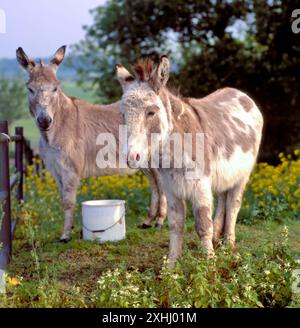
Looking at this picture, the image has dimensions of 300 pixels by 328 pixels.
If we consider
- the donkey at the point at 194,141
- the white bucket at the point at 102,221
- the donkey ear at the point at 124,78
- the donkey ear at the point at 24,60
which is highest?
the donkey ear at the point at 24,60

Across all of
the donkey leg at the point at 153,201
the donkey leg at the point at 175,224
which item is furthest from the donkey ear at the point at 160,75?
the donkey leg at the point at 153,201

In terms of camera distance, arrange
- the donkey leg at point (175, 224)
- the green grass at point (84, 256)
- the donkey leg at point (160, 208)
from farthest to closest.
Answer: the donkey leg at point (160, 208) → the donkey leg at point (175, 224) → the green grass at point (84, 256)

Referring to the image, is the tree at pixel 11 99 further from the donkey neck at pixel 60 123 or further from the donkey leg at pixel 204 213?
the donkey leg at pixel 204 213

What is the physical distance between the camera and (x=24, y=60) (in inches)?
262

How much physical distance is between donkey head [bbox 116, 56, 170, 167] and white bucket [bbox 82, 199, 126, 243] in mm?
2118

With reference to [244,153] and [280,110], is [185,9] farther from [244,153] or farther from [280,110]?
[244,153]

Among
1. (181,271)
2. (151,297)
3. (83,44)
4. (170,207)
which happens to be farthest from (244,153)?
(83,44)

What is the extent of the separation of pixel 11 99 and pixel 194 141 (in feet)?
62.7

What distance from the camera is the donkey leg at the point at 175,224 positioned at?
16.5 feet

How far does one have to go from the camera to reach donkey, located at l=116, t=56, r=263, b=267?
437 cm

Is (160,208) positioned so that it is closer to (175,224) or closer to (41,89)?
(41,89)

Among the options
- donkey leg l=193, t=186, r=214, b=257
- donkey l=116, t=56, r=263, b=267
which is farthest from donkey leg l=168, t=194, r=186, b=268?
donkey leg l=193, t=186, r=214, b=257

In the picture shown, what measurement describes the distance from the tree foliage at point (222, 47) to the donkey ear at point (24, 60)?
6.04 metres

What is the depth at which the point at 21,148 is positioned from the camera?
838 centimetres
